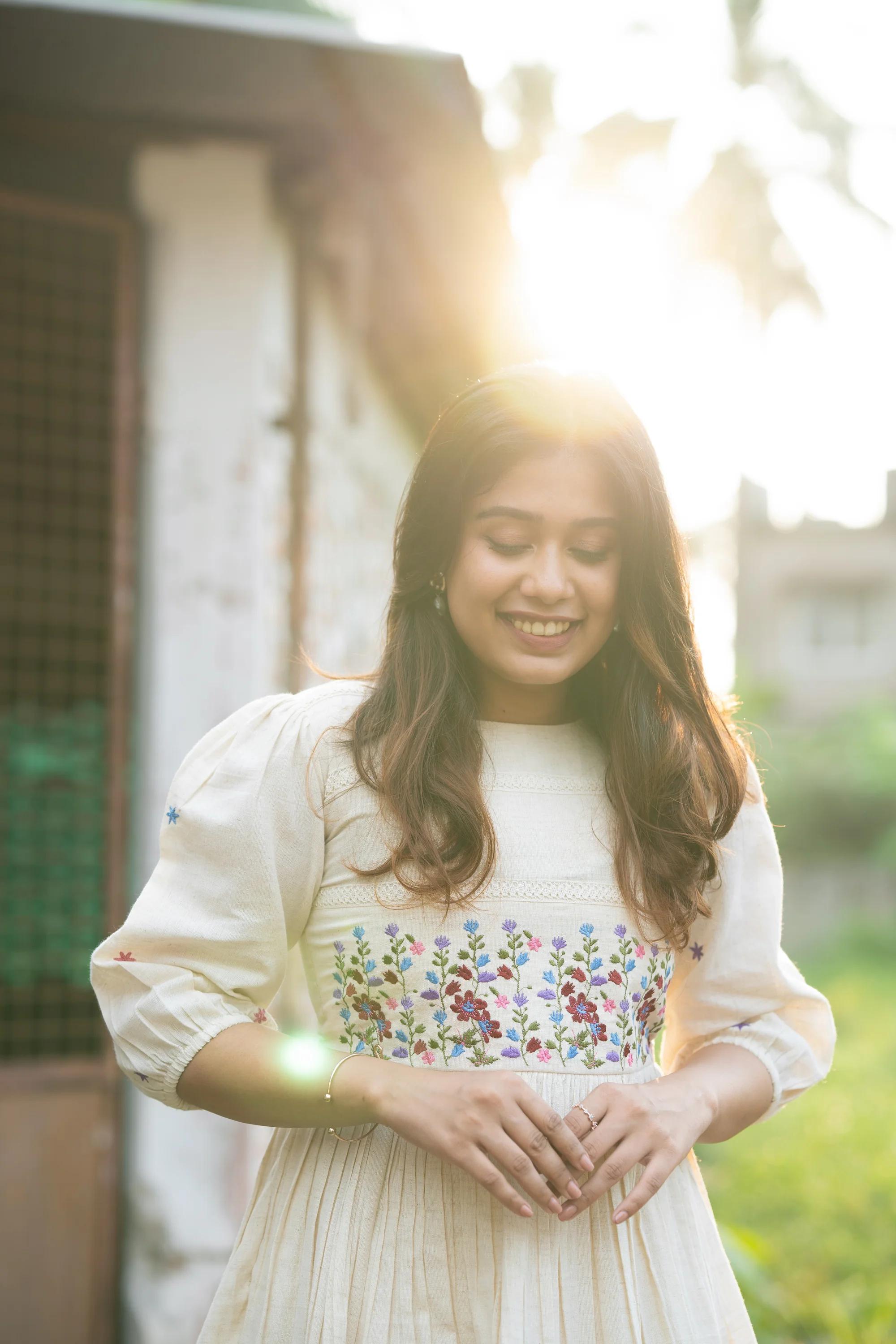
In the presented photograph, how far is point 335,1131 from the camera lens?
155 centimetres

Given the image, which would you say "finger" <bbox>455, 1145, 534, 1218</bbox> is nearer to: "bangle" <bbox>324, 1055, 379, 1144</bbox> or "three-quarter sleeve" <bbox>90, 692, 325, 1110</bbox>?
"bangle" <bbox>324, 1055, 379, 1144</bbox>

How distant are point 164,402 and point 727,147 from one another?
43.6 feet

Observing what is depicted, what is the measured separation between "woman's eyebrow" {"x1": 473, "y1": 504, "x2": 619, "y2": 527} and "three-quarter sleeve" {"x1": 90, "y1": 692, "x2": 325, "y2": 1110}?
368 mm

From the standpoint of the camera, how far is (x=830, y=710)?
24344 millimetres

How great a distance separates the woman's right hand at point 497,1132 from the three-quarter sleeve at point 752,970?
1.39 ft

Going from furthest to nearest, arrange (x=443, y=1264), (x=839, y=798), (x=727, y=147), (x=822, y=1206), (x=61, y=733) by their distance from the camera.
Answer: (x=839, y=798)
(x=727, y=147)
(x=822, y=1206)
(x=61, y=733)
(x=443, y=1264)

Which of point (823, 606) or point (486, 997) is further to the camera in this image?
point (823, 606)

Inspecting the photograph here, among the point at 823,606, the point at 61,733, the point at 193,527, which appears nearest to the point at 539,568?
the point at 193,527

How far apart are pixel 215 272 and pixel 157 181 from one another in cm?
26

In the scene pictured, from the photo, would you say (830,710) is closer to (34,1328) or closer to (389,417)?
(389,417)

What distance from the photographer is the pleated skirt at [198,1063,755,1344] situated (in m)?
1.46

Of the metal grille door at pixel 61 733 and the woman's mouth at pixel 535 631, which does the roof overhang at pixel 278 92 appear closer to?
the metal grille door at pixel 61 733

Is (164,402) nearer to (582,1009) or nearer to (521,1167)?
(582,1009)

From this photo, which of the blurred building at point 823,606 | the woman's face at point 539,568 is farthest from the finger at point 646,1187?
the blurred building at point 823,606
